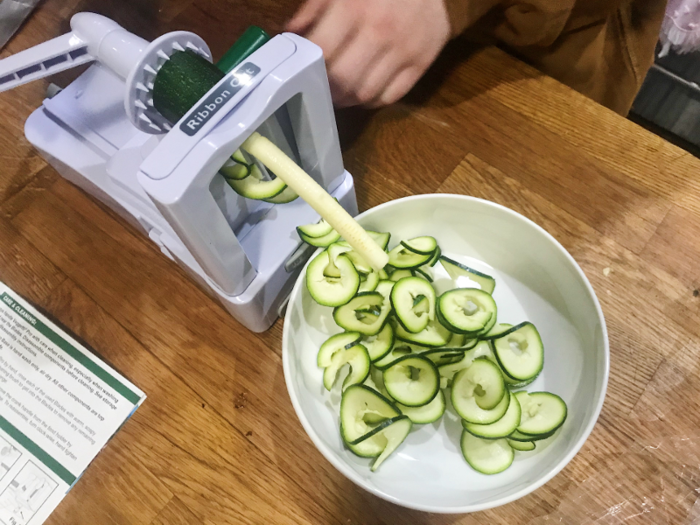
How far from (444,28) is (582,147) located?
222 mm

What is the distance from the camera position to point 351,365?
49 centimetres

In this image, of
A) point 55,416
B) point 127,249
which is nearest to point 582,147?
point 127,249

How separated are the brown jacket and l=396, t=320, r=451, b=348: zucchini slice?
1.10 feet

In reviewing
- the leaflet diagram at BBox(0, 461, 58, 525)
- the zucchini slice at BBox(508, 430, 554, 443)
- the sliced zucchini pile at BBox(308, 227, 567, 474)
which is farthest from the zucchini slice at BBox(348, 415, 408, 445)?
the leaflet diagram at BBox(0, 461, 58, 525)

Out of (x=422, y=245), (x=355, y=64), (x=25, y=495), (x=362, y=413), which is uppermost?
(x=355, y=64)

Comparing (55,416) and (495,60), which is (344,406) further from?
(495,60)

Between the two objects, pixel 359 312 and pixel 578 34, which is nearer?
pixel 359 312

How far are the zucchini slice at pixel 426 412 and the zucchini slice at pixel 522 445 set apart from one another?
7 centimetres

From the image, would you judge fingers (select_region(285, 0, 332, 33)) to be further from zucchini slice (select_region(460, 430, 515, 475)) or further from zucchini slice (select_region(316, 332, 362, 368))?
zucchini slice (select_region(460, 430, 515, 475))

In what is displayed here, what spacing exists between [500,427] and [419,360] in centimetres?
9

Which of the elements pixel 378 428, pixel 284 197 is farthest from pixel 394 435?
pixel 284 197

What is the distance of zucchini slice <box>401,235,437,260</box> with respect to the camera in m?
0.51

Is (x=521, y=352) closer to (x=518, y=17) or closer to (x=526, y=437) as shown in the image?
(x=526, y=437)

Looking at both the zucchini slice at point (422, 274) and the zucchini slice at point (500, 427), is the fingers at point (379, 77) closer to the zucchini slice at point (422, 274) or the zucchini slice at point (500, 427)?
the zucchini slice at point (422, 274)
